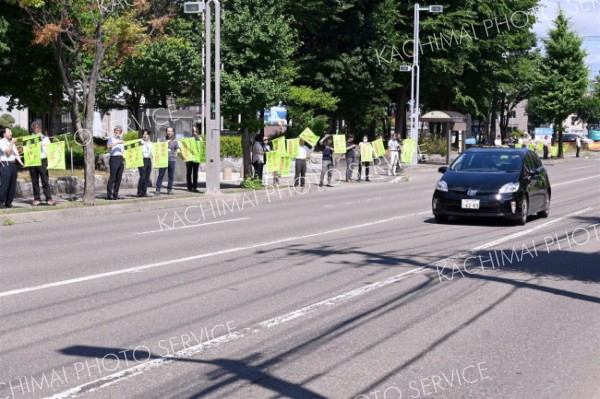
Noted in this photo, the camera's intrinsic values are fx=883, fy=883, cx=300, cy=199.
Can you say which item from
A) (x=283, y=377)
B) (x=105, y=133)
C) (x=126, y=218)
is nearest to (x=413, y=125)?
(x=126, y=218)

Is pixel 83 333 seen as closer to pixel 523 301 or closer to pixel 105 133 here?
pixel 523 301

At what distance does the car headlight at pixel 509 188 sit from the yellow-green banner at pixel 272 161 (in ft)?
42.8

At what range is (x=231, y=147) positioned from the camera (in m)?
43.2

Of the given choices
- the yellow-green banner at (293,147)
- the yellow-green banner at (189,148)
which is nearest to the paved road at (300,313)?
the yellow-green banner at (189,148)

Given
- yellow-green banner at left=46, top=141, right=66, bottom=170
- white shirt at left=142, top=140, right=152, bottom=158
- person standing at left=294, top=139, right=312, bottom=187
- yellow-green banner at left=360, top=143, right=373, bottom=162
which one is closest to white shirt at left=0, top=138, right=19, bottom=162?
yellow-green banner at left=46, top=141, right=66, bottom=170

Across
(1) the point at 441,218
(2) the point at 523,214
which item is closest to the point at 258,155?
(1) the point at 441,218

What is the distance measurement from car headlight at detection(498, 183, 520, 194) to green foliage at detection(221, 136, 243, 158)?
86.1 feet

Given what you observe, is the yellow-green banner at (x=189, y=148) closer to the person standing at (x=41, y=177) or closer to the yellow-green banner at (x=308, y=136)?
the yellow-green banner at (x=308, y=136)

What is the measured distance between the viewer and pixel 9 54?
26.8 metres

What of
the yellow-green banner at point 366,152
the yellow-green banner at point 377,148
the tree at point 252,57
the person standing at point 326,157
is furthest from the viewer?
the yellow-green banner at point 377,148

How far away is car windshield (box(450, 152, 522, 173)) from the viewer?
18.3m

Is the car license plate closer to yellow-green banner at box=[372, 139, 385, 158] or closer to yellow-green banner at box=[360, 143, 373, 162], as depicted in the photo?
yellow-green banner at box=[360, 143, 373, 162]

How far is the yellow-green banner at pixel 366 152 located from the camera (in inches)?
1359

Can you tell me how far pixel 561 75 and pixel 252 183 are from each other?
42.1 metres
